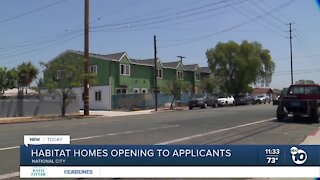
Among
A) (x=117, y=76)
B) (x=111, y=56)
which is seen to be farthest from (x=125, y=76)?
(x=111, y=56)

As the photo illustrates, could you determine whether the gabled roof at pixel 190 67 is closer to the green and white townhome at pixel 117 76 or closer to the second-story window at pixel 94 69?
the green and white townhome at pixel 117 76

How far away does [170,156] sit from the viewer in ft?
23.7

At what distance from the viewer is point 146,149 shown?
7.31m

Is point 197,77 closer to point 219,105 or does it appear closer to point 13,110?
point 219,105

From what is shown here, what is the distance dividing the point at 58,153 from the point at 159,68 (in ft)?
185

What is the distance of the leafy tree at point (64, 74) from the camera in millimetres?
36125

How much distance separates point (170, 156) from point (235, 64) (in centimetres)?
6817

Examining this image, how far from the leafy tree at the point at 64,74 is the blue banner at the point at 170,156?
96.5 ft

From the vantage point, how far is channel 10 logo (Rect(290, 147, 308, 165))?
721cm

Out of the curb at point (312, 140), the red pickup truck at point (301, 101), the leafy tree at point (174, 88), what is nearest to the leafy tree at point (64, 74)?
the leafy tree at point (174, 88)

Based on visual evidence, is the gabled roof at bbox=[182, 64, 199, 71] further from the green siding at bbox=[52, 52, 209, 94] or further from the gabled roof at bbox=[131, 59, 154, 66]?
the gabled roof at bbox=[131, 59, 154, 66]

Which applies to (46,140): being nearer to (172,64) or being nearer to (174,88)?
(174,88)

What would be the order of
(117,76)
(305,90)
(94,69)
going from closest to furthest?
1. (305,90)
2. (117,76)
3. (94,69)

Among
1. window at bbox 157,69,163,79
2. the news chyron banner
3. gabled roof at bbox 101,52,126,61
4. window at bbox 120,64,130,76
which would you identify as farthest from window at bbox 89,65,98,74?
the news chyron banner
